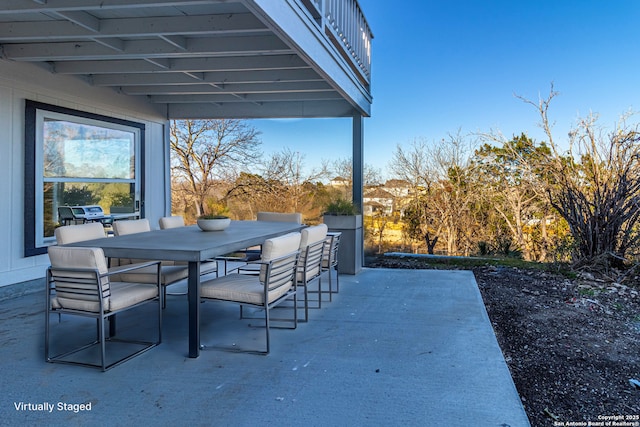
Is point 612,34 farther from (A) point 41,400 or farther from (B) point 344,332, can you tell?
(A) point 41,400

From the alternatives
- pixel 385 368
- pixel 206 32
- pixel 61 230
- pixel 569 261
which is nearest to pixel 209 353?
pixel 385 368

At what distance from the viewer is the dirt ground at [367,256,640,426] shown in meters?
2.23

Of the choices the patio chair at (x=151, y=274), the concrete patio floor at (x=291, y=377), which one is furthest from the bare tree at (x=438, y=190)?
the patio chair at (x=151, y=274)

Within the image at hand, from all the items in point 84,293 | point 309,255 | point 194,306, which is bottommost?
point 194,306

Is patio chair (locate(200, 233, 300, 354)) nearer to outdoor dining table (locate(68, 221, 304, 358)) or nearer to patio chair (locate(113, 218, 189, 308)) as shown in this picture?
outdoor dining table (locate(68, 221, 304, 358))

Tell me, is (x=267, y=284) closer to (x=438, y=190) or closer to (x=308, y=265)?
(x=308, y=265)

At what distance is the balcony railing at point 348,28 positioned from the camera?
3828 mm

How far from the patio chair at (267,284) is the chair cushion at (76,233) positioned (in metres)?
1.14

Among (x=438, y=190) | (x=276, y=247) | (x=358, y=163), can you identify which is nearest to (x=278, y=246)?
(x=276, y=247)

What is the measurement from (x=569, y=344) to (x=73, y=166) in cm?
538

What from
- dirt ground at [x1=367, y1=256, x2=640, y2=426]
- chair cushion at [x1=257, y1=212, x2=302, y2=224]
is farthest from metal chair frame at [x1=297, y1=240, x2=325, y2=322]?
dirt ground at [x1=367, y1=256, x2=640, y2=426]

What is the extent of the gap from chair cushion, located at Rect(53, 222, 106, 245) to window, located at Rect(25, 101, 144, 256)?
1.42 m

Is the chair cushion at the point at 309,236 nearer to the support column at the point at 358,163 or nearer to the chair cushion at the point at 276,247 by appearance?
the chair cushion at the point at 276,247

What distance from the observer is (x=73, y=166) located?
5176mm
